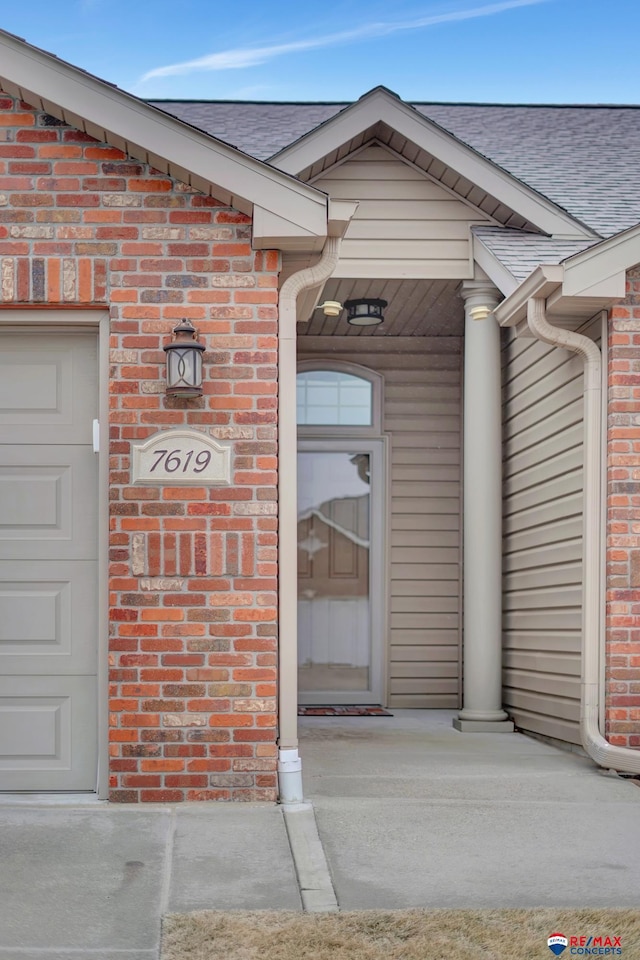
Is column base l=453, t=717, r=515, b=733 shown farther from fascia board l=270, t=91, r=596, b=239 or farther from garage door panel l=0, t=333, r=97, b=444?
garage door panel l=0, t=333, r=97, b=444

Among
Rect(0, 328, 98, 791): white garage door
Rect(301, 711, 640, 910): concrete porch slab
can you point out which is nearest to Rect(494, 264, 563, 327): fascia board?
Rect(0, 328, 98, 791): white garage door

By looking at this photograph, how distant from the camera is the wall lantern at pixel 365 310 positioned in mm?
8438

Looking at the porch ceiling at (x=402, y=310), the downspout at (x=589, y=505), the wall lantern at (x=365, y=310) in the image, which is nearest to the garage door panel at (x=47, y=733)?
the downspout at (x=589, y=505)

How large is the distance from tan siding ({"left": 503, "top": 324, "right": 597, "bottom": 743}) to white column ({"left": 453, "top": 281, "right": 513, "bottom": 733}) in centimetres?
19

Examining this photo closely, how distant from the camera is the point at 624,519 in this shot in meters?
6.23

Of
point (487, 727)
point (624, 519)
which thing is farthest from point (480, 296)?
point (487, 727)

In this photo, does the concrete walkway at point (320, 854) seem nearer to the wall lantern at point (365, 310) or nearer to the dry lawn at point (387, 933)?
the dry lawn at point (387, 933)

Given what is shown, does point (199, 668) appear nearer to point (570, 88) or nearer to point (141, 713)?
point (141, 713)

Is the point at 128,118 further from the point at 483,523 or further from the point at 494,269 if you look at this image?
the point at 483,523

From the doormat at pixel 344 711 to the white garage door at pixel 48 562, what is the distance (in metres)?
3.62

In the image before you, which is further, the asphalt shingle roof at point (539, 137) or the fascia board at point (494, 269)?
the asphalt shingle roof at point (539, 137)

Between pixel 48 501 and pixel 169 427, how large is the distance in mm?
672

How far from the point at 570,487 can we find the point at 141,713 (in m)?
3.16

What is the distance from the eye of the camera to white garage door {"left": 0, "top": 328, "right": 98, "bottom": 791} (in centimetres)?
520
